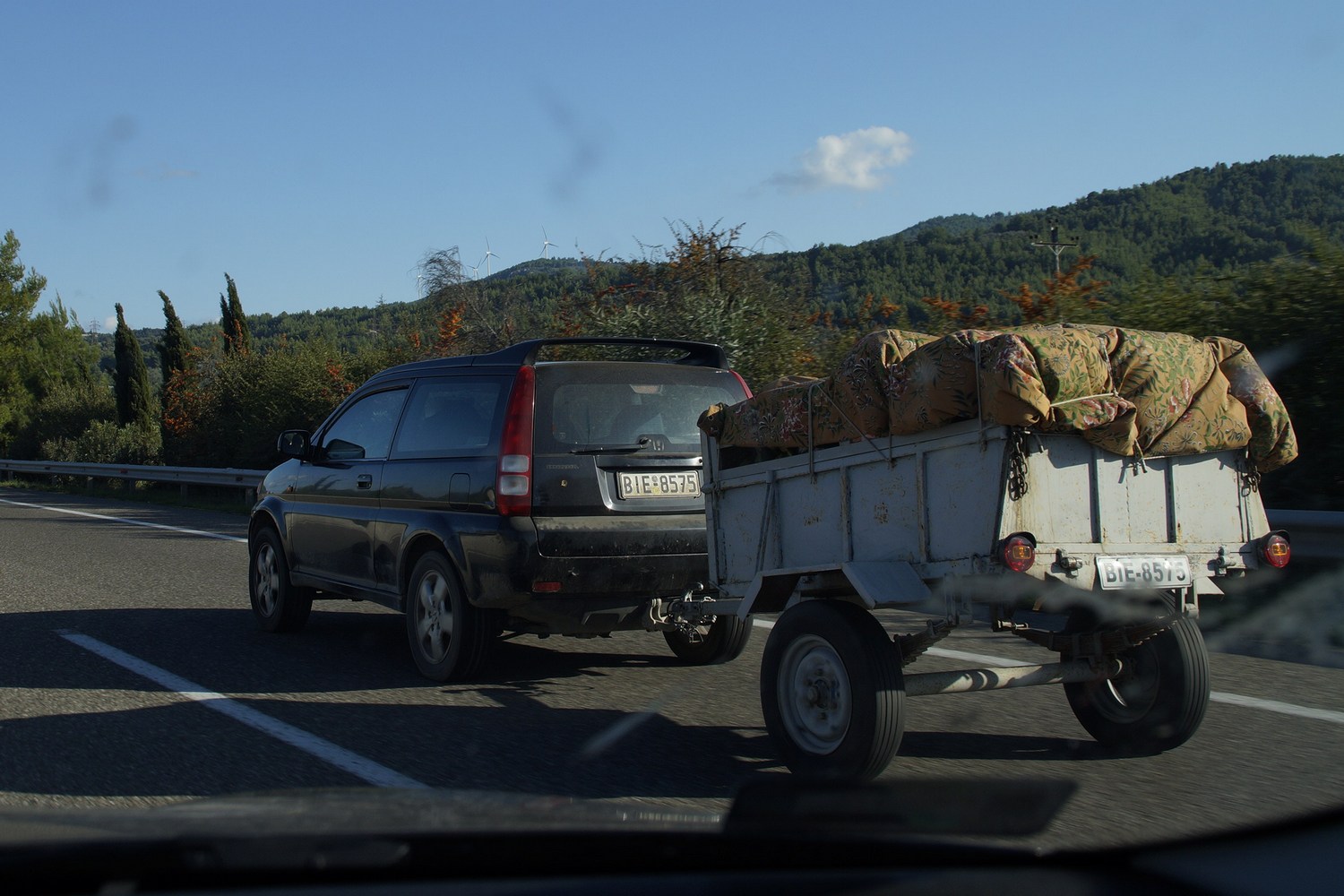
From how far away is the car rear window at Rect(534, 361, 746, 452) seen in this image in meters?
6.40

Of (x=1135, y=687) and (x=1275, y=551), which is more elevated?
(x=1275, y=551)

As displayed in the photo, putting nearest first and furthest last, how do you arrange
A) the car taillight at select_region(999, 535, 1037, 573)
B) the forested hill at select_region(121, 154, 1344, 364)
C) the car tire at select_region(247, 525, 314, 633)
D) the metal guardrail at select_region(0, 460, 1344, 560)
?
the car taillight at select_region(999, 535, 1037, 573) → the metal guardrail at select_region(0, 460, 1344, 560) → the car tire at select_region(247, 525, 314, 633) → the forested hill at select_region(121, 154, 1344, 364)

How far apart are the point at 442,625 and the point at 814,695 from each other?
2.56 meters

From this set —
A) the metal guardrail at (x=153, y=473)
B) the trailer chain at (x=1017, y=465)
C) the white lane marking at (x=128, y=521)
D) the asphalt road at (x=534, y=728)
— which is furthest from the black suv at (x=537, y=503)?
the metal guardrail at (x=153, y=473)

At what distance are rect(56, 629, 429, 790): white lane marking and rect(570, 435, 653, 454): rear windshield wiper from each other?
1.95m

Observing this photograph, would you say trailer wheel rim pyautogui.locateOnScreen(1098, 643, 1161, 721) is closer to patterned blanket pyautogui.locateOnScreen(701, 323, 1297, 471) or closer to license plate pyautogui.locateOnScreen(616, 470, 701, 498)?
patterned blanket pyautogui.locateOnScreen(701, 323, 1297, 471)

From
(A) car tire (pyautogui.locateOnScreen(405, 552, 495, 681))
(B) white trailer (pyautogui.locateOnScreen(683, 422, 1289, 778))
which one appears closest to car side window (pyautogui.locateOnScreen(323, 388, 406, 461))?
(A) car tire (pyautogui.locateOnScreen(405, 552, 495, 681))

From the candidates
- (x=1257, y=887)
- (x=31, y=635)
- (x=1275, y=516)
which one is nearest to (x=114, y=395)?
(x=31, y=635)

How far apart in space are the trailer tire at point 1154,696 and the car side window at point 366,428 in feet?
14.1

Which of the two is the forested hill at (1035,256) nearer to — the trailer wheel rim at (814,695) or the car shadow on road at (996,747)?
the car shadow on road at (996,747)

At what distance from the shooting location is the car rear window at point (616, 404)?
252 inches

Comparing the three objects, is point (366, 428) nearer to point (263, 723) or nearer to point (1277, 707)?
point (263, 723)

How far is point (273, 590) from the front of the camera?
8391 millimetres

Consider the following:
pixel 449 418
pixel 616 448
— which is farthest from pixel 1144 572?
pixel 449 418
